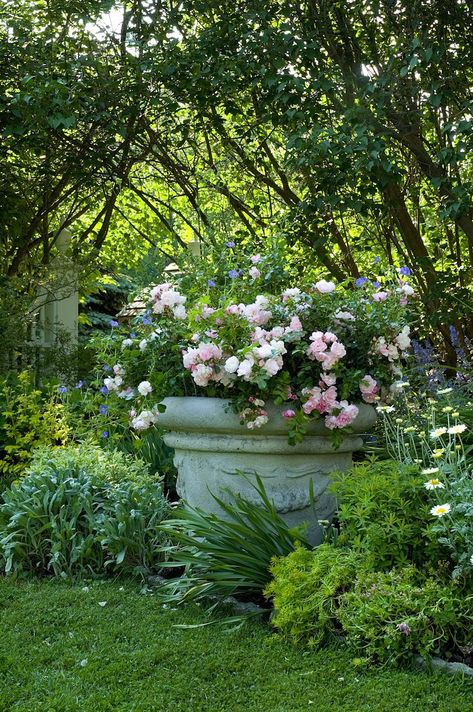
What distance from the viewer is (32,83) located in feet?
19.7

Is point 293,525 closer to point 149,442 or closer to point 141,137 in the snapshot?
point 149,442

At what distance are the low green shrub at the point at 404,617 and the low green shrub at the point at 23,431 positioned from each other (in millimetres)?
A: 2690

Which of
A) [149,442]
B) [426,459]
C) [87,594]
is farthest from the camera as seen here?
[149,442]

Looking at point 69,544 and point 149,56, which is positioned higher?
point 149,56

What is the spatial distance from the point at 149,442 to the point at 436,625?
7.34 ft

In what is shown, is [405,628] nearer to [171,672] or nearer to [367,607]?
[367,607]

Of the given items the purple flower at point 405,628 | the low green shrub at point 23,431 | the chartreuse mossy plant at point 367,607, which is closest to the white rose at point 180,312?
the chartreuse mossy plant at point 367,607

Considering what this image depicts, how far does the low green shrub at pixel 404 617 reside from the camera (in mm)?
2650

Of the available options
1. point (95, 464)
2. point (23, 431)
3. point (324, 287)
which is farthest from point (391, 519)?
point (23, 431)

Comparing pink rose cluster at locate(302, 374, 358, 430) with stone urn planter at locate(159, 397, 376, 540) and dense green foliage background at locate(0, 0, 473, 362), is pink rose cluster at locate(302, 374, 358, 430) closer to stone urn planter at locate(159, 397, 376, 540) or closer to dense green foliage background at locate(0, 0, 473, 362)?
stone urn planter at locate(159, 397, 376, 540)

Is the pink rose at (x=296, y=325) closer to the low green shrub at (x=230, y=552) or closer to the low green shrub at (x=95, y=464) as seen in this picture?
the low green shrub at (x=230, y=552)

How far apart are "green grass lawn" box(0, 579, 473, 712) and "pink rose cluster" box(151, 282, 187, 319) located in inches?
49.9

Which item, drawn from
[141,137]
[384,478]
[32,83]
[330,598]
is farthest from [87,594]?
[141,137]

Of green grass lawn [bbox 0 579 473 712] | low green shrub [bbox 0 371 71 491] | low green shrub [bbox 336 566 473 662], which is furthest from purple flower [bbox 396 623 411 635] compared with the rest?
low green shrub [bbox 0 371 71 491]
